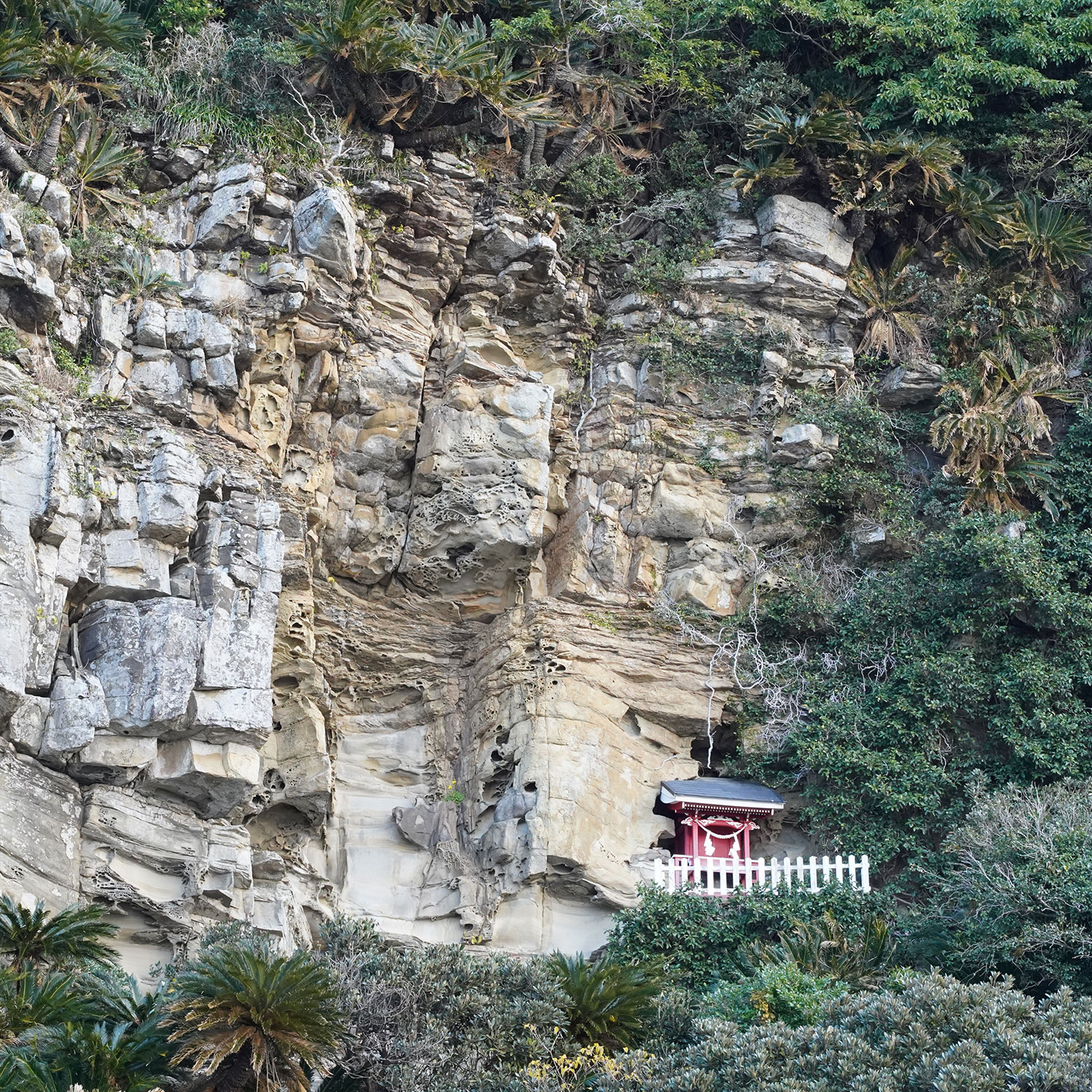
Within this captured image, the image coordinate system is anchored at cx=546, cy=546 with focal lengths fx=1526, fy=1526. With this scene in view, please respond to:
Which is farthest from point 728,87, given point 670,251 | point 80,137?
point 80,137

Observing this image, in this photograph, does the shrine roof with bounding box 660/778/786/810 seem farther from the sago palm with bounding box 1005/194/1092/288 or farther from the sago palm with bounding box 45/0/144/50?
the sago palm with bounding box 45/0/144/50

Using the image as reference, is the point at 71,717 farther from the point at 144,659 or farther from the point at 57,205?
the point at 57,205

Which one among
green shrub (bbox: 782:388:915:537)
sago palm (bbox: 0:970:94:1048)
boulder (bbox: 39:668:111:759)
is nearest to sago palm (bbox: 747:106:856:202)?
green shrub (bbox: 782:388:915:537)

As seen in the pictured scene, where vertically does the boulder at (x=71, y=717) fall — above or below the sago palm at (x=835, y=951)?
above

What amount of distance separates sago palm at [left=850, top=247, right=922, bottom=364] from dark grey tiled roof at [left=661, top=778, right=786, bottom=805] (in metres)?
8.30

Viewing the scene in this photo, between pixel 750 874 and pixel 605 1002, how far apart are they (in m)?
4.87

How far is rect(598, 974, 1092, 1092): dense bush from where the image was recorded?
12.4m

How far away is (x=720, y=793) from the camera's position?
833 inches

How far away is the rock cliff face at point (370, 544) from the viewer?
727 inches

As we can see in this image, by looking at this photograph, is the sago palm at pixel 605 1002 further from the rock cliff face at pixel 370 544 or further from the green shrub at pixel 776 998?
the rock cliff face at pixel 370 544

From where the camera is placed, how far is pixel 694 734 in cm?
2253

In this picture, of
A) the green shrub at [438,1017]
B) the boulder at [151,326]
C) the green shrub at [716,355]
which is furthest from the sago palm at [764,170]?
the green shrub at [438,1017]

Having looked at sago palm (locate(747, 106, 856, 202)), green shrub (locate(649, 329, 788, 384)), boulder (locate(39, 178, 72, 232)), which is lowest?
green shrub (locate(649, 329, 788, 384))

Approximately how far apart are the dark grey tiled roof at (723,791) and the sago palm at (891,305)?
8303mm
